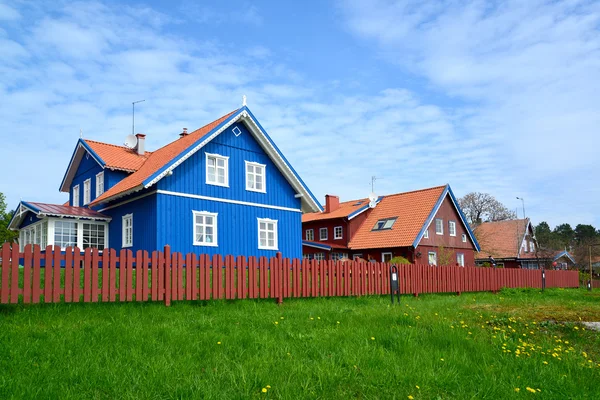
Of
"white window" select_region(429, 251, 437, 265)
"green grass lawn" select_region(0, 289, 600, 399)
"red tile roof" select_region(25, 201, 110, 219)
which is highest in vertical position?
"red tile roof" select_region(25, 201, 110, 219)

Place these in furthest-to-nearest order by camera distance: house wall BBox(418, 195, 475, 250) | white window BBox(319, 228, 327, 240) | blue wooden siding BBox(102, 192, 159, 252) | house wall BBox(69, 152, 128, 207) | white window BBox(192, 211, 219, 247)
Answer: white window BBox(319, 228, 327, 240) < house wall BBox(418, 195, 475, 250) < house wall BBox(69, 152, 128, 207) < white window BBox(192, 211, 219, 247) < blue wooden siding BBox(102, 192, 159, 252)

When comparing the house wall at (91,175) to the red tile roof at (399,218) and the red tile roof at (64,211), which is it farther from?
the red tile roof at (399,218)

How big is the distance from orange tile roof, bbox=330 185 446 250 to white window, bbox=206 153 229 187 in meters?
14.6

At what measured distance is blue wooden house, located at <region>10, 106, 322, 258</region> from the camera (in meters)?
20.6

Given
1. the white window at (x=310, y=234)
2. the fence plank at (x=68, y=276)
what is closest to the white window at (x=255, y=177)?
the fence plank at (x=68, y=276)

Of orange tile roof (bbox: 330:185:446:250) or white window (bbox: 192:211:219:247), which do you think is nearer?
white window (bbox: 192:211:219:247)

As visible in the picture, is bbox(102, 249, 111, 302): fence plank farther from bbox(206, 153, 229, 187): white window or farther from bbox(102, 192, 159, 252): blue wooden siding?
bbox(206, 153, 229, 187): white window

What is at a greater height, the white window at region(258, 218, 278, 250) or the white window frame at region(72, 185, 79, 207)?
the white window frame at region(72, 185, 79, 207)

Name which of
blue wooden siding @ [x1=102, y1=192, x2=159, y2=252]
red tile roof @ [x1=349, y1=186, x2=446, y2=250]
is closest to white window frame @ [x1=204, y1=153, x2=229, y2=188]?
blue wooden siding @ [x1=102, y1=192, x2=159, y2=252]

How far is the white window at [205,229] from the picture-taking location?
21344mm

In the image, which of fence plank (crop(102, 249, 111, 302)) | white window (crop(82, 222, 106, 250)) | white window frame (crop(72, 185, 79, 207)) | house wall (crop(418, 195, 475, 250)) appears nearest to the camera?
fence plank (crop(102, 249, 111, 302))

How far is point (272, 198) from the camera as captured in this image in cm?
2427

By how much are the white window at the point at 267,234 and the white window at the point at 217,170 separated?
8.66 ft

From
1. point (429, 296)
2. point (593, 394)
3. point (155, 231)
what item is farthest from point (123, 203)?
point (593, 394)
